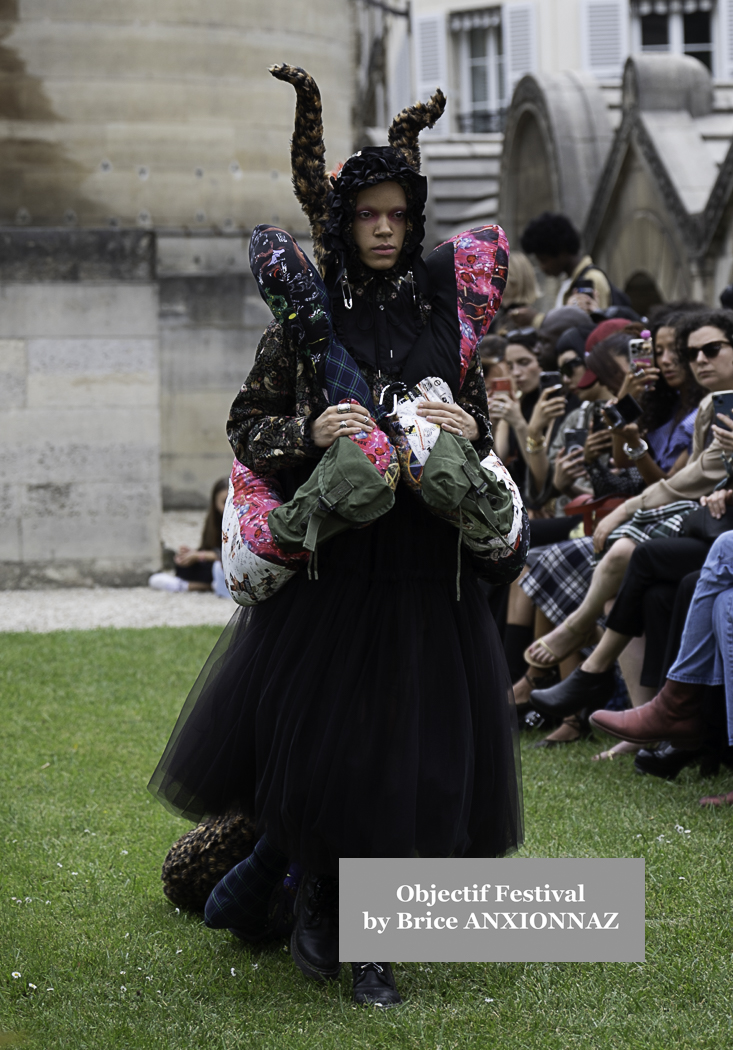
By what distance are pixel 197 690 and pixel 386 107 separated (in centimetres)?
3839

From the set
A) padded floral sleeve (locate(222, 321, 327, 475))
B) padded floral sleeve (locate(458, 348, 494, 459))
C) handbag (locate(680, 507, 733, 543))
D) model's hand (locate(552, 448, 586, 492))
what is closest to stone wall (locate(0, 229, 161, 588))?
model's hand (locate(552, 448, 586, 492))

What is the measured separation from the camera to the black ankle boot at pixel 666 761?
232 inches

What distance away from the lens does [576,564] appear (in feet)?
23.1

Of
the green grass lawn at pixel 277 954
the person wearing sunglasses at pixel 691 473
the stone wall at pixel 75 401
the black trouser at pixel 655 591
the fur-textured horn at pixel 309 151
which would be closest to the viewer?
the green grass lawn at pixel 277 954

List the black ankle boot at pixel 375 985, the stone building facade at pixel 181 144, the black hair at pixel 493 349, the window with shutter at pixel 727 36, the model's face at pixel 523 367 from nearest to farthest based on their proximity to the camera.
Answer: the black ankle boot at pixel 375 985 < the black hair at pixel 493 349 < the model's face at pixel 523 367 < the stone building facade at pixel 181 144 < the window with shutter at pixel 727 36

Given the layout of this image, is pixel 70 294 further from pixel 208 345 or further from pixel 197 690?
pixel 197 690

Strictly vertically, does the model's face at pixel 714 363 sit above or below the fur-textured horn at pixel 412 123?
below

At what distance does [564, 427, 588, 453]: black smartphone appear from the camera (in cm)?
733

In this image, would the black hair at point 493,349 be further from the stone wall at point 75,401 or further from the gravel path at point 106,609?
the stone wall at point 75,401

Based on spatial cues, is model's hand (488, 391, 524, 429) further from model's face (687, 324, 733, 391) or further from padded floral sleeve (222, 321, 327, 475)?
padded floral sleeve (222, 321, 327, 475)

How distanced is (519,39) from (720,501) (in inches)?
1166

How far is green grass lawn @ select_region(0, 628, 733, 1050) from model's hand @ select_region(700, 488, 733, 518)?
1.14m

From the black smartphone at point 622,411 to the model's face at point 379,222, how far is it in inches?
114

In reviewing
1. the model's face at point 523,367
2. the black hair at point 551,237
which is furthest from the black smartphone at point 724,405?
the black hair at point 551,237
